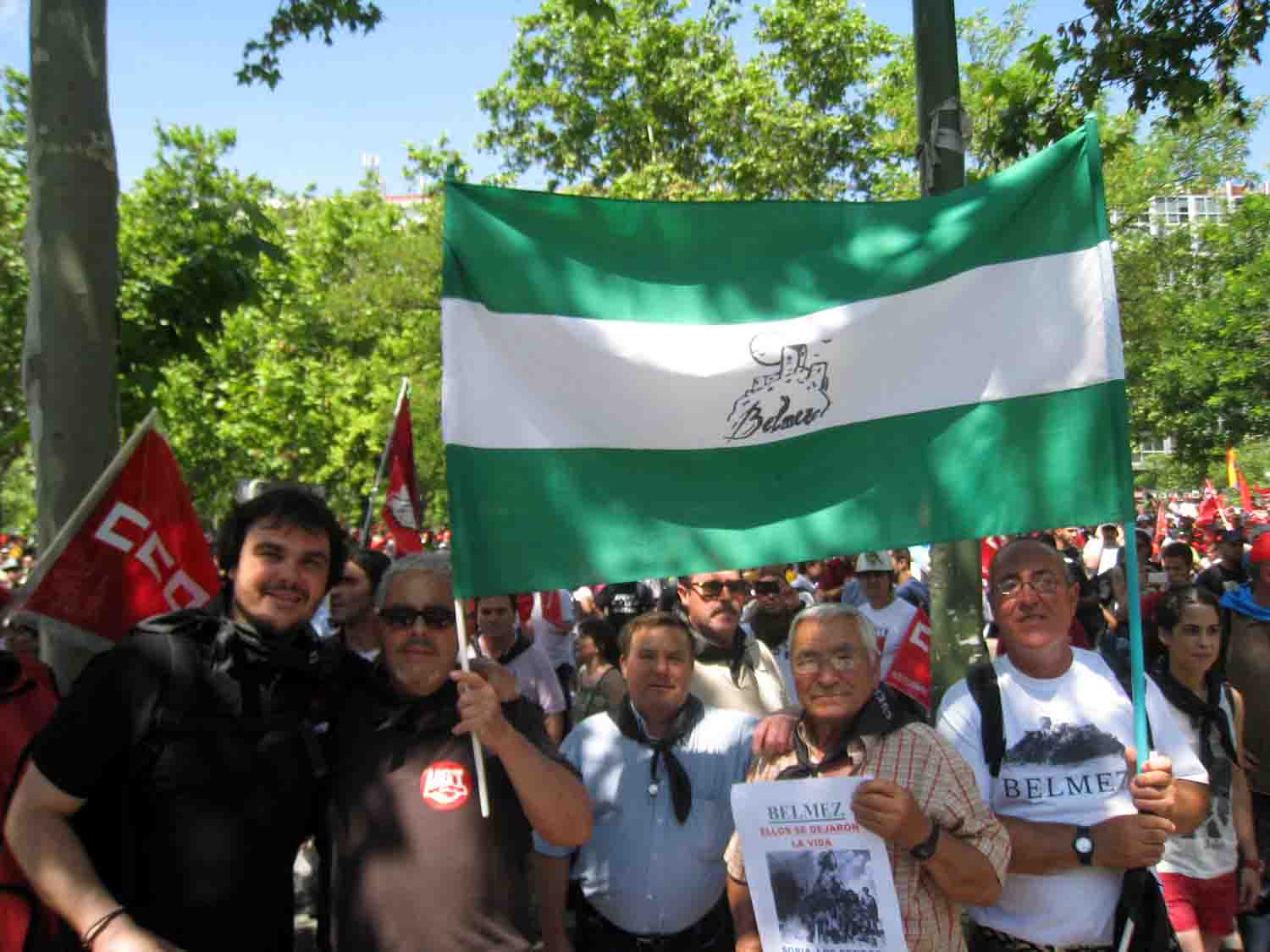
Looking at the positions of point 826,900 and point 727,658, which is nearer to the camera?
point 826,900

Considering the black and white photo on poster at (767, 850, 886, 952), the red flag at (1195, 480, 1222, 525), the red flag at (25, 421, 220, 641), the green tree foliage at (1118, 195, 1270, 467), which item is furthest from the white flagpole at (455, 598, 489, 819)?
the green tree foliage at (1118, 195, 1270, 467)

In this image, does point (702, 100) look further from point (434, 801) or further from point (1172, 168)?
point (434, 801)

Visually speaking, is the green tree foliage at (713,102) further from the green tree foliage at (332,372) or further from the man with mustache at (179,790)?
the man with mustache at (179,790)

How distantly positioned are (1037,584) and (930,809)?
84cm

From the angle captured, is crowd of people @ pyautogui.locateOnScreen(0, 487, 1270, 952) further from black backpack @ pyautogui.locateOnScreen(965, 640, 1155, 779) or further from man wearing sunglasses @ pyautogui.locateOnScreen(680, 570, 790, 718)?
man wearing sunglasses @ pyautogui.locateOnScreen(680, 570, 790, 718)

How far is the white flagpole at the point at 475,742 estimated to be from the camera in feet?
9.58

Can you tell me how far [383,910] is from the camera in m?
3.02

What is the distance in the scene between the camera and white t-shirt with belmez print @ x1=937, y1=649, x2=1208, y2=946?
11.1 feet

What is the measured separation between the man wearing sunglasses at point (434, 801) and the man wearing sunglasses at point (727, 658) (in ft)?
7.38

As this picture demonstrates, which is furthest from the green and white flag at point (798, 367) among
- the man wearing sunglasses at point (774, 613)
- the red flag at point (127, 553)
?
the man wearing sunglasses at point (774, 613)

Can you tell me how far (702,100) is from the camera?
95.9ft

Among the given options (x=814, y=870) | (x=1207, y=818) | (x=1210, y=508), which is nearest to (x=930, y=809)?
(x=814, y=870)

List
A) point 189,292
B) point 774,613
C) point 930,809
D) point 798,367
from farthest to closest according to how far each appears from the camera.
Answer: point 774,613 → point 189,292 → point 798,367 → point 930,809

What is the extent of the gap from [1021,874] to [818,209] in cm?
190
